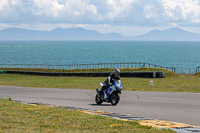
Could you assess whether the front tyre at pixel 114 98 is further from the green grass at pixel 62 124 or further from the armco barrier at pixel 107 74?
the armco barrier at pixel 107 74

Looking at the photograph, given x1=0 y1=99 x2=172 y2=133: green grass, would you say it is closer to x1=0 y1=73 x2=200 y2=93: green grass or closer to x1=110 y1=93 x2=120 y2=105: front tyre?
x1=110 y1=93 x2=120 y2=105: front tyre

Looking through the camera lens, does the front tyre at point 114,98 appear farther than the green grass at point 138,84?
No

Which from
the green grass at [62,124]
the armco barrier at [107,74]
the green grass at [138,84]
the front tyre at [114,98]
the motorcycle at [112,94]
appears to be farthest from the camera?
the armco barrier at [107,74]

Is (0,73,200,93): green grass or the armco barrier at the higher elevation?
the armco barrier

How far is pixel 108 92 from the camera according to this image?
16.7m

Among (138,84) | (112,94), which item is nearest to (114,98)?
(112,94)

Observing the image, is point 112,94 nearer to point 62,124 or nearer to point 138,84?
point 62,124

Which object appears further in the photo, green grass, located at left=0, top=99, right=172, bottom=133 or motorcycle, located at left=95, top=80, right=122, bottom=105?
motorcycle, located at left=95, top=80, right=122, bottom=105

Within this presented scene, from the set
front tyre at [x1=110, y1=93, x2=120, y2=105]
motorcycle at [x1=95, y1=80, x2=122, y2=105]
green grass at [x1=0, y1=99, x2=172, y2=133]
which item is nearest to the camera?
green grass at [x1=0, y1=99, x2=172, y2=133]

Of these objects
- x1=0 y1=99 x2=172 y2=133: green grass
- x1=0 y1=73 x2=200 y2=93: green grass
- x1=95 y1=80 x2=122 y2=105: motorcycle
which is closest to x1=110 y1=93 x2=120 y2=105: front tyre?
x1=95 y1=80 x2=122 y2=105: motorcycle

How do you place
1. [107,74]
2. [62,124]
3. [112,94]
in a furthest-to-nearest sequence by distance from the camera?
[107,74] < [112,94] < [62,124]

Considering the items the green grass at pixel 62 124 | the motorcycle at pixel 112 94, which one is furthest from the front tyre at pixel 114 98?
the green grass at pixel 62 124

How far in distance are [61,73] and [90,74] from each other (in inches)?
247

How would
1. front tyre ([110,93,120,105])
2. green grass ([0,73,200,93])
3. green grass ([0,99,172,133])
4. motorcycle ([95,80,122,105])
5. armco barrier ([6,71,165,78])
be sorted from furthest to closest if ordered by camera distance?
1. armco barrier ([6,71,165,78])
2. green grass ([0,73,200,93])
3. front tyre ([110,93,120,105])
4. motorcycle ([95,80,122,105])
5. green grass ([0,99,172,133])
